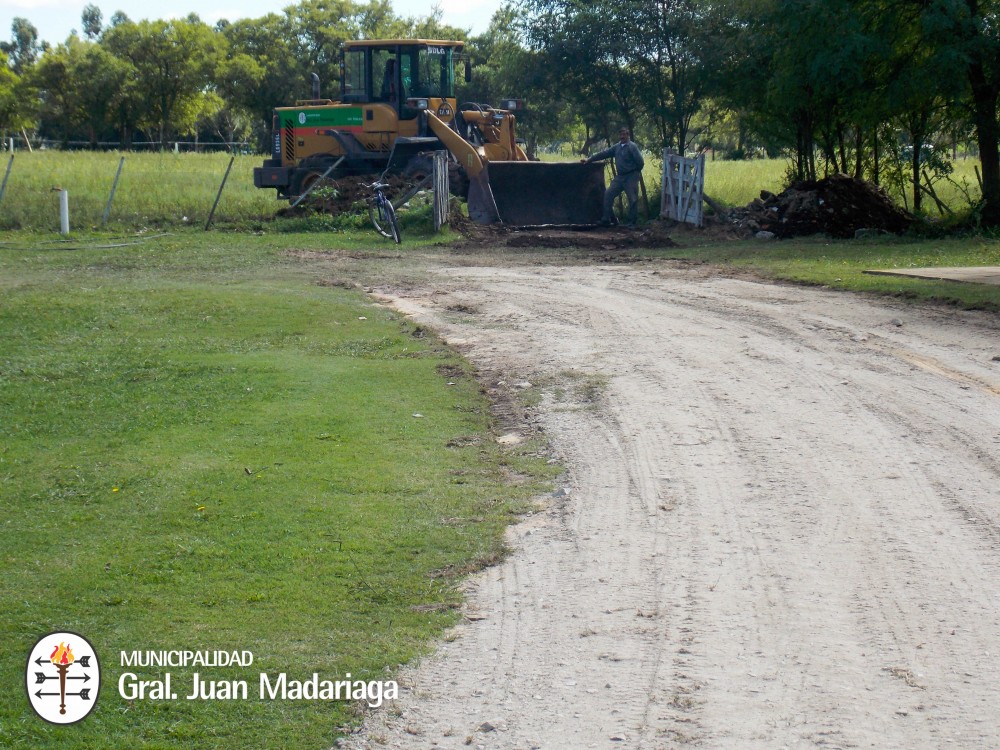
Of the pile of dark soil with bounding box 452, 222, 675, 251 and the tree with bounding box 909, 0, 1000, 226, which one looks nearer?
the tree with bounding box 909, 0, 1000, 226

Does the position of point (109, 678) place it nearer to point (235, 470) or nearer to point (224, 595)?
point (224, 595)

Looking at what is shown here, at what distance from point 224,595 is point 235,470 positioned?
2.12 m

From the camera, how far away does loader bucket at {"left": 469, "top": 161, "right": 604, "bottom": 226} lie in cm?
2383

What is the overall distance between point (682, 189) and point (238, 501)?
18816 millimetres

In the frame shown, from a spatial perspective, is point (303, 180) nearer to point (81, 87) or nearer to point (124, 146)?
point (124, 146)

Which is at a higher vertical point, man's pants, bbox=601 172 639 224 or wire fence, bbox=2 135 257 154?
wire fence, bbox=2 135 257 154

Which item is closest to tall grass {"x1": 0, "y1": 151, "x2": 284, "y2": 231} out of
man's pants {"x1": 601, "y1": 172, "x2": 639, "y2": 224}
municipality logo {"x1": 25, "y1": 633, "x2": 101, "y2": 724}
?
man's pants {"x1": 601, "y1": 172, "x2": 639, "y2": 224}

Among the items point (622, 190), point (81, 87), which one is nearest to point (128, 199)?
point (622, 190)

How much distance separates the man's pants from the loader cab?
475 centimetres

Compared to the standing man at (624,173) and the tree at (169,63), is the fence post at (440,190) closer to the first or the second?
the standing man at (624,173)

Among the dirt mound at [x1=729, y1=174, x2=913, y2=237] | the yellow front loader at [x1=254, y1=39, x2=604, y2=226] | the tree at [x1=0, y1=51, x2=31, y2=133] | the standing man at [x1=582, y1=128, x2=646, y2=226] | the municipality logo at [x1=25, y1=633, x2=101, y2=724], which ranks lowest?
the municipality logo at [x1=25, y1=633, x2=101, y2=724]

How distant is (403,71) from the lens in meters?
26.3

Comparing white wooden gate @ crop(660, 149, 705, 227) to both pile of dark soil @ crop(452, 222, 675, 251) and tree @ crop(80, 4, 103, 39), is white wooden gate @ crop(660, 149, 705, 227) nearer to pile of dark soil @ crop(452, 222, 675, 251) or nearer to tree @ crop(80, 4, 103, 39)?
pile of dark soil @ crop(452, 222, 675, 251)

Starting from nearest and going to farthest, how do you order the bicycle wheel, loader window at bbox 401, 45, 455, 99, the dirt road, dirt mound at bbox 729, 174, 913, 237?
the dirt road, dirt mound at bbox 729, 174, 913, 237, the bicycle wheel, loader window at bbox 401, 45, 455, 99
